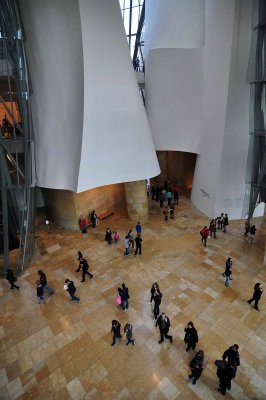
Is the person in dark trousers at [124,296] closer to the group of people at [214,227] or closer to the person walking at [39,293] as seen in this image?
the person walking at [39,293]

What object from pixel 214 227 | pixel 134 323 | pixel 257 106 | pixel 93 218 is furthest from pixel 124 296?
pixel 257 106

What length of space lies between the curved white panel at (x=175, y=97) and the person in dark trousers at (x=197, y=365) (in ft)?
41.4

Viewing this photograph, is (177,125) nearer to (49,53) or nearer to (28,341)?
(49,53)

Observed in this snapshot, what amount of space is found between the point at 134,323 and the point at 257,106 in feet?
32.5

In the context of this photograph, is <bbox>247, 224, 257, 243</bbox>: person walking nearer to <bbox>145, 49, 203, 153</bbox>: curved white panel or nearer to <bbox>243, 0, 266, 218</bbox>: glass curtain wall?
<bbox>243, 0, 266, 218</bbox>: glass curtain wall

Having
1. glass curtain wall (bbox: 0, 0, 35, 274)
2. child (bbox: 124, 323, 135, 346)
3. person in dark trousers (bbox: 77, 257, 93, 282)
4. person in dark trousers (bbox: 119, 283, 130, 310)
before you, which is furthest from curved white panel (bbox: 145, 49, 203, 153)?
child (bbox: 124, 323, 135, 346)

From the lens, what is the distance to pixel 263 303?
838 cm

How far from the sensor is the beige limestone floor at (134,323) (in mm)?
6109

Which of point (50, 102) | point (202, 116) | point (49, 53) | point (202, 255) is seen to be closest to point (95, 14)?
point (49, 53)

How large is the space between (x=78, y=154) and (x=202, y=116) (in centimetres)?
828

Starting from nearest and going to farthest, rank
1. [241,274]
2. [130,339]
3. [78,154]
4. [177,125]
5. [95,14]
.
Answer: [130,339], [241,274], [95,14], [78,154], [177,125]

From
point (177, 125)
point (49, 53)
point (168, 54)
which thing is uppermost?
point (168, 54)

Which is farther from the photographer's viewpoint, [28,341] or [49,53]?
[49,53]

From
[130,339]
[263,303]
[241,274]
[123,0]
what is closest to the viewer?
[130,339]
